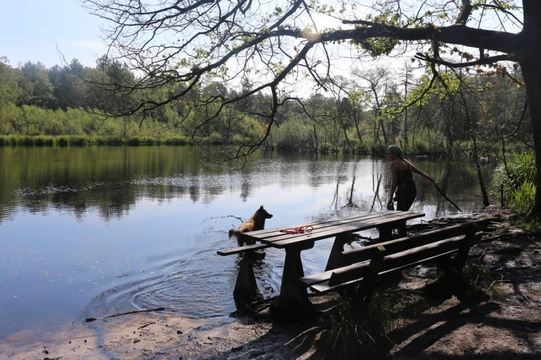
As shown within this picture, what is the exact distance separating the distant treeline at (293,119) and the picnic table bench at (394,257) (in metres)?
4.65

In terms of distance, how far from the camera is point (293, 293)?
5.27m

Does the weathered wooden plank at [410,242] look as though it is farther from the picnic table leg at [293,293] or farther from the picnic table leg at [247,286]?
the picnic table leg at [247,286]

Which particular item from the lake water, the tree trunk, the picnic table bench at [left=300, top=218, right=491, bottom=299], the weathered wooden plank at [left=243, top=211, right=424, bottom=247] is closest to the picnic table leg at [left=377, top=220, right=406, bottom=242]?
the weathered wooden plank at [left=243, top=211, right=424, bottom=247]

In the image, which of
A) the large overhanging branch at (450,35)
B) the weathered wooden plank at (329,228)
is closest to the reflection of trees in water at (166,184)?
the large overhanging branch at (450,35)

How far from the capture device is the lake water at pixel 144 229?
280 inches

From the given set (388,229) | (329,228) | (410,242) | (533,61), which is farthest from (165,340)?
(533,61)

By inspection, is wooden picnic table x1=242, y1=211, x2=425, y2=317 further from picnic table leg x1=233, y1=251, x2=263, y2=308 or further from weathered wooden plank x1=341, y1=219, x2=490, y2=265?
picnic table leg x1=233, y1=251, x2=263, y2=308

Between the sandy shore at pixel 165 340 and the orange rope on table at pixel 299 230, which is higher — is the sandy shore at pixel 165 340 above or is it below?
below

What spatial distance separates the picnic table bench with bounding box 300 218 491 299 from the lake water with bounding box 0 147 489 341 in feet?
7.64

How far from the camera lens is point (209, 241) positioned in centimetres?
1116

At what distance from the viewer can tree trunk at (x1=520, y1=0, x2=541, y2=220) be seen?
8.20 m

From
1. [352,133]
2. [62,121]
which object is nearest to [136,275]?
[352,133]

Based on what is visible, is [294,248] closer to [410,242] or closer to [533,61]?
[410,242]

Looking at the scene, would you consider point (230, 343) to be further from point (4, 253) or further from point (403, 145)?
point (403, 145)
